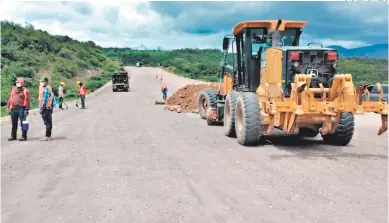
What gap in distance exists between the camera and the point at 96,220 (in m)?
5.89

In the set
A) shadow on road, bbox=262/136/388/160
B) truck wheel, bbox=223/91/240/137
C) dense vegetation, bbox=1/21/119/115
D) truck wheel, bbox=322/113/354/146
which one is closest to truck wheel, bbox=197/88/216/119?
truck wheel, bbox=223/91/240/137

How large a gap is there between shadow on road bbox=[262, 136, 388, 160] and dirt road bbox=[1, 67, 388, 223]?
0.02m

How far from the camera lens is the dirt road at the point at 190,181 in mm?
6164

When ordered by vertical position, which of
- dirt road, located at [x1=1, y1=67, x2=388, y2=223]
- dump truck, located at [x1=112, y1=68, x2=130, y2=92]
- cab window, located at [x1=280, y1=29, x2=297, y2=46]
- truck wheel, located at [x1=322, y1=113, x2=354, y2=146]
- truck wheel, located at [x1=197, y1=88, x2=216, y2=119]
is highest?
cab window, located at [x1=280, y1=29, x2=297, y2=46]

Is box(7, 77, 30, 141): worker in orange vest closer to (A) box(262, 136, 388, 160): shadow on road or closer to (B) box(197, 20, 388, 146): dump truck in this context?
(B) box(197, 20, 388, 146): dump truck

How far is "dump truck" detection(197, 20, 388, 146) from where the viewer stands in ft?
33.2

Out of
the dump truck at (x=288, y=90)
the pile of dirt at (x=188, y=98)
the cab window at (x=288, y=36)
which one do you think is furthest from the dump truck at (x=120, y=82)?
the cab window at (x=288, y=36)

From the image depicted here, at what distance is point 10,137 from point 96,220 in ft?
29.7

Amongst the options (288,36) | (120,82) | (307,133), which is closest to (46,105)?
(288,36)

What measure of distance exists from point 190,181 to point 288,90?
458 centimetres

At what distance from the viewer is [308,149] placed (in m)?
11.1

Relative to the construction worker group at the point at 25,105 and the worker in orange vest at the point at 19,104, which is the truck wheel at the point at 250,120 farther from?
the worker in orange vest at the point at 19,104

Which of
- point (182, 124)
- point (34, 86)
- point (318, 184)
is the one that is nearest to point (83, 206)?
point (318, 184)

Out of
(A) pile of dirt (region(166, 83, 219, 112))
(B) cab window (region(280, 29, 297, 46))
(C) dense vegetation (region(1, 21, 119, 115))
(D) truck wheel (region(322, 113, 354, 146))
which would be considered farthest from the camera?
(C) dense vegetation (region(1, 21, 119, 115))
